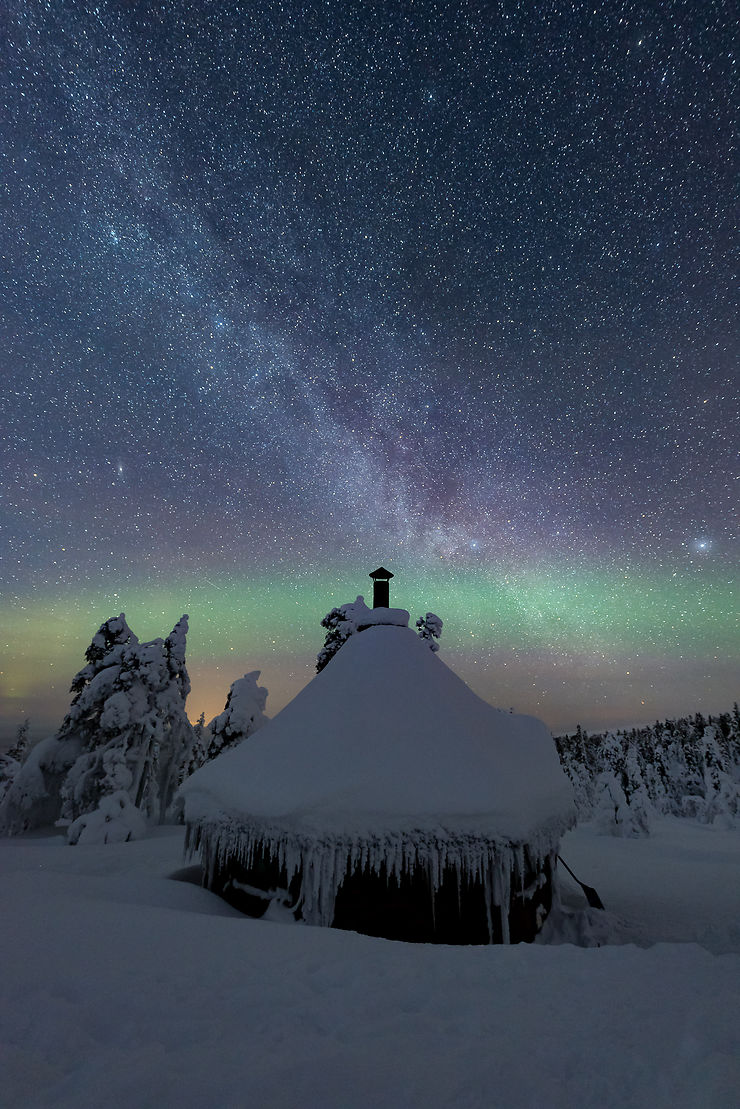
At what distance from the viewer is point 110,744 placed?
64.0 feet

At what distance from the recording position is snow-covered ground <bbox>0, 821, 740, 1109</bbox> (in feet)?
8.31

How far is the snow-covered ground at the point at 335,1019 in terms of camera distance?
253 cm

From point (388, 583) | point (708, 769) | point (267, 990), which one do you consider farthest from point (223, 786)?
point (708, 769)

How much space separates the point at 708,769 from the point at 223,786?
176ft

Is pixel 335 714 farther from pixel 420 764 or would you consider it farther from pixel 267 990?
pixel 267 990

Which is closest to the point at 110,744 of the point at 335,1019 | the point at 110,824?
the point at 110,824

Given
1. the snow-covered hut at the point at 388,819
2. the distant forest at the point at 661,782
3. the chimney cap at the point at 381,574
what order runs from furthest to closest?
the distant forest at the point at 661,782, the chimney cap at the point at 381,574, the snow-covered hut at the point at 388,819

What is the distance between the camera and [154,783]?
21.2m

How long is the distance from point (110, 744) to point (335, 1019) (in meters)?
19.9

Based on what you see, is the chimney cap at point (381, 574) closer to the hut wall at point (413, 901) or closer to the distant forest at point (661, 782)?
the hut wall at point (413, 901)

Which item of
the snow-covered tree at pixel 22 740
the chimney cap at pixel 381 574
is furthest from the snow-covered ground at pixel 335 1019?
the snow-covered tree at pixel 22 740

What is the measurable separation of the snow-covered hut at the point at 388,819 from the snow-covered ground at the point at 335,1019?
174cm

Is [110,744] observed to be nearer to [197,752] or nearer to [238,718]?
[238,718]

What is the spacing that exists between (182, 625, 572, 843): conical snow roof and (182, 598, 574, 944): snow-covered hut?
25 mm
